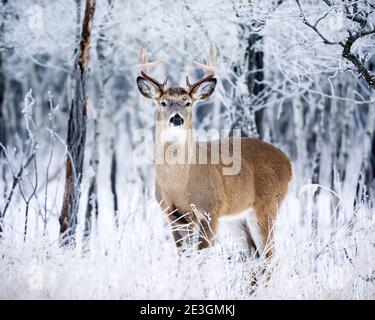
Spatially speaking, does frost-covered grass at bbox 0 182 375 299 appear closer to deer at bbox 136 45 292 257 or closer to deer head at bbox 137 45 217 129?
deer at bbox 136 45 292 257

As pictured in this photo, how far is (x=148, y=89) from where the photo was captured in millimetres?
6555

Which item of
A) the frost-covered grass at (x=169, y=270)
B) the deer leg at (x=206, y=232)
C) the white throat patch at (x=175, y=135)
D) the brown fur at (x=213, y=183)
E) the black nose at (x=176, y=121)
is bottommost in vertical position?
the frost-covered grass at (x=169, y=270)

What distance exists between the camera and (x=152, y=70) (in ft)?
36.3

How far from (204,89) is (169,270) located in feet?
7.42

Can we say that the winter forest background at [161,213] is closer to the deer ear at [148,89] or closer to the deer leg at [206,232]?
the deer leg at [206,232]

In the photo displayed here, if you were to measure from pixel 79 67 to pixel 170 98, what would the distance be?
1067mm

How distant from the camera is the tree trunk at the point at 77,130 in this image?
21.3ft

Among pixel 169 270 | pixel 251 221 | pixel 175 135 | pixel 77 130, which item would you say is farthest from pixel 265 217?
pixel 77 130

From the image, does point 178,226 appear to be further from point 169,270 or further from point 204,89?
point 204,89

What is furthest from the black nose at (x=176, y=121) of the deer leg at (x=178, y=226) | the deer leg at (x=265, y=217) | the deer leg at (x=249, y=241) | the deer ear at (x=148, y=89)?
the deer leg at (x=249, y=241)

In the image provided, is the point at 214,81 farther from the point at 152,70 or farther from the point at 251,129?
the point at 152,70

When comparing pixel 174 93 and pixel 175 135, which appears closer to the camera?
pixel 175 135
